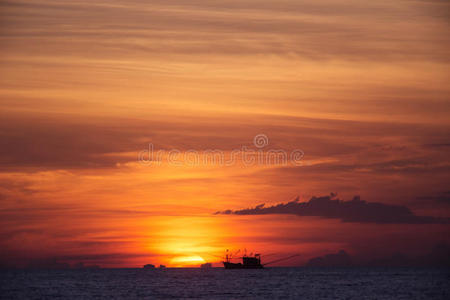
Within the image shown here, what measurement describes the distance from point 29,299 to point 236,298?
145ft

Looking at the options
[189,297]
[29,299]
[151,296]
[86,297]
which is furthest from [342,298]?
[29,299]

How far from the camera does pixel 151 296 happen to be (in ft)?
479

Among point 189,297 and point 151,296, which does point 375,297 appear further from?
point 151,296

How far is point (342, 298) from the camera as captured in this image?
439ft

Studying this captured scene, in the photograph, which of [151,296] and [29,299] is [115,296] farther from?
[29,299]

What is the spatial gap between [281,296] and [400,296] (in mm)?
25665

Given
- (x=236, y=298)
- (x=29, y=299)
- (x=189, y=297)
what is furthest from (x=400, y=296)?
(x=29, y=299)

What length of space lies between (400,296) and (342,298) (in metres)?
14.7

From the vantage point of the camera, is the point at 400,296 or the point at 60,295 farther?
the point at 60,295

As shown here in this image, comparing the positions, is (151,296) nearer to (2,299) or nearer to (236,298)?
(236,298)

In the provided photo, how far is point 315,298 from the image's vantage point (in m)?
136

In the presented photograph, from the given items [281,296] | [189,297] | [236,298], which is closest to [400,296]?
[281,296]

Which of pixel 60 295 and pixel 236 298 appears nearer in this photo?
pixel 236 298

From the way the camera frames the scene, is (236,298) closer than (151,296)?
Yes
